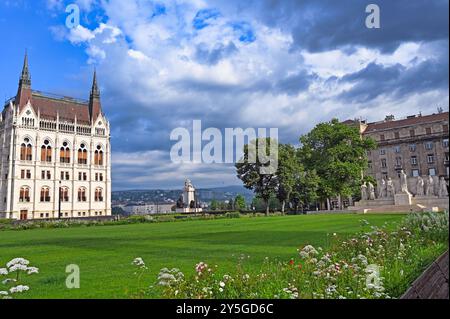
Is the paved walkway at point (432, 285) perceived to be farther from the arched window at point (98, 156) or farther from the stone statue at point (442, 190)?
the arched window at point (98, 156)

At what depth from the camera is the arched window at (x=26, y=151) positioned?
295 ft

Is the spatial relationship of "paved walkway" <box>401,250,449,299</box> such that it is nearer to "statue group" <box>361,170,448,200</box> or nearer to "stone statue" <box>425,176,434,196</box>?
"statue group" <box>361,170,448,200</box>

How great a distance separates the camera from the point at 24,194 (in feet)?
289

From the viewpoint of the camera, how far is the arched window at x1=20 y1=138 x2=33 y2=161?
90062mm

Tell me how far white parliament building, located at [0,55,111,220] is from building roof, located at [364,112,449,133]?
234 feet

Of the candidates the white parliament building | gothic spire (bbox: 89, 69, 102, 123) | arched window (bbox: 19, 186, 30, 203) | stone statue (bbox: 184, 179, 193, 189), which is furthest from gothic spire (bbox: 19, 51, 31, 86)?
stone statue (bbox: 184, 179, 193, 189)

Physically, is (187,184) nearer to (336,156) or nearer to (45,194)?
(336,156)

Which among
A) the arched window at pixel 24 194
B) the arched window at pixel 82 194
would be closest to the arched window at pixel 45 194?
the arched window at pixel 24 194

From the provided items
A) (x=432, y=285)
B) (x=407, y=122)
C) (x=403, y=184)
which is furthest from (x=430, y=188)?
(x=432, y=285)

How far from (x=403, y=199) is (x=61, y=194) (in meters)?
78.1

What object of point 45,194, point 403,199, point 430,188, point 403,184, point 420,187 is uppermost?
point 45,194

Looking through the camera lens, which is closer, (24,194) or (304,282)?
(304,282)
